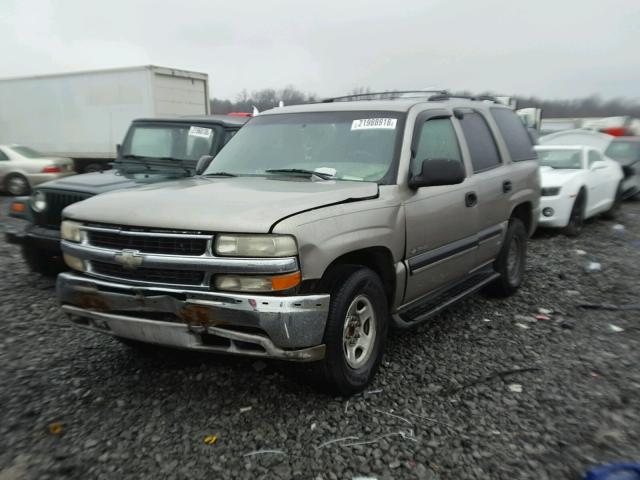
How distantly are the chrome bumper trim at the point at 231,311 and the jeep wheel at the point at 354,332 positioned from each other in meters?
0.14

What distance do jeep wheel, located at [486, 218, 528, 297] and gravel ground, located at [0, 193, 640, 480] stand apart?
644 millimetres

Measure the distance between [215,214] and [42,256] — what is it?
371 centimetres

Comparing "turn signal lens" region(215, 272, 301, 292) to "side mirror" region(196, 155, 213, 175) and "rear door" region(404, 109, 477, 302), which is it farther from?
"side mirror" region(196, 155, 213, 175)

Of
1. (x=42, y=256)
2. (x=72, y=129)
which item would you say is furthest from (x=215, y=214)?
(x=72, y=129)

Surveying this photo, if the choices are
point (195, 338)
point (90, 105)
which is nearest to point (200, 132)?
point (195, 338)

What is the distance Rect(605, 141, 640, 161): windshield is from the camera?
14227 mm

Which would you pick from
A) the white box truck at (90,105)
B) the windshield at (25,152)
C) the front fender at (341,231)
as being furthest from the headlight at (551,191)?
the windshield at (25,152)

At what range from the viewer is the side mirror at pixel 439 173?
3.54 metres

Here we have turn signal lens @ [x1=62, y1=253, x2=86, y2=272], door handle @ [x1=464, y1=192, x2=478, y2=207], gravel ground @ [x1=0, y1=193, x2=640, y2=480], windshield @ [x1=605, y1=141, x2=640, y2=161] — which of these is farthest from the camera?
windshield @ [x1=605, y1=141, x2=640, y2=161]

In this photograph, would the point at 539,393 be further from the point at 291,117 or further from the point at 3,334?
the point at 3,334

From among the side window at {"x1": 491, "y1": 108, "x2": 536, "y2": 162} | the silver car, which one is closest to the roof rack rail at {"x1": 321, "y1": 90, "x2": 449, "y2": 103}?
the side window at {"x1": 491, "y1": 108, "x2": 536, "y2": 162}

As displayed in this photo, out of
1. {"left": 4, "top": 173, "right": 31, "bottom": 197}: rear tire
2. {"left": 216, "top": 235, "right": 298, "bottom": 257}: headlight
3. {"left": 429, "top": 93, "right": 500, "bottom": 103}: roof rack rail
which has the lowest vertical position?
{"left": 4, "top": 173, "right": 31, "bottom": 197}: rear tire

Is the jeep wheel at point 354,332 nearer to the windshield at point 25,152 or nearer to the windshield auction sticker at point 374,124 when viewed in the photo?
the windshield auction sticker at point 374,124

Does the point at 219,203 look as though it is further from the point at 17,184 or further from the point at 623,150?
the point at 623,150
